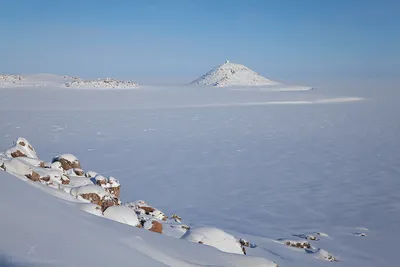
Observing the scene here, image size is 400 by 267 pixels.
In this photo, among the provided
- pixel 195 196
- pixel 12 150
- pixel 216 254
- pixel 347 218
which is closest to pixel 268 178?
pixel 195 196

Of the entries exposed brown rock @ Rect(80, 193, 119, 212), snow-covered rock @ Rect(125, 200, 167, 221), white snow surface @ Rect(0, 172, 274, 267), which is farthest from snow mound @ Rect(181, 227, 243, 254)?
snow-covered rock @ Rect(125, 200, 167, 221)

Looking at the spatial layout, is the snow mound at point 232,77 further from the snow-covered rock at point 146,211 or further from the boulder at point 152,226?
the boulder at point 152,226

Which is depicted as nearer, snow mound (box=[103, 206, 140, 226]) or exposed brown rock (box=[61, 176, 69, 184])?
snow mound (box=[103, 206, 140, 226])

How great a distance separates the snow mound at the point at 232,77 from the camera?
3334 inches

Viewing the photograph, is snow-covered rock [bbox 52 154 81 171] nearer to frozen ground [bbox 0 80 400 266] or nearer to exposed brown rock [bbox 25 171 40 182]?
exposed brown rock [bbox 25 171 40 182]

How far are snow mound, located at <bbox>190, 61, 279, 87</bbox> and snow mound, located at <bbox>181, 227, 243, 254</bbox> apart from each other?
249 feet

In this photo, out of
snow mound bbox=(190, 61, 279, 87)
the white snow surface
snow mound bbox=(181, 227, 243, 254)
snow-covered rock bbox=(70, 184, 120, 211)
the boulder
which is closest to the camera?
the white snow surface

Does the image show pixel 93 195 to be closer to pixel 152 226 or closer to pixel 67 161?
pixel 152 226

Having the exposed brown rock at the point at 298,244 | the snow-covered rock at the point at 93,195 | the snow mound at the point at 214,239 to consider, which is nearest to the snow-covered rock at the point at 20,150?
the snow-covered rock at the point at 93,195

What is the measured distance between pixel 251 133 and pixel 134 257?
52.6 feet

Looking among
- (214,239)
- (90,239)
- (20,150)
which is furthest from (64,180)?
(90,239)

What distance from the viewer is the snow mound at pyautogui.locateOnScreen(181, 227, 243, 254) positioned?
14.0 feet

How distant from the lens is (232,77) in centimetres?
8825

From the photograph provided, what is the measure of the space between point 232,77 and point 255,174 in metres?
78.3
